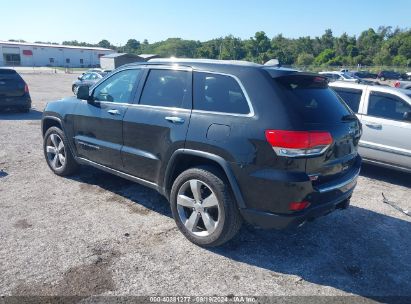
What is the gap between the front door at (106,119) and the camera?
170 inches

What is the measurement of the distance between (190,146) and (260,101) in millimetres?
825

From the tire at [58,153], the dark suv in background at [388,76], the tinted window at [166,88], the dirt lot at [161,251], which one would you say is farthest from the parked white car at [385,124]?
the dark suv in background at [388,76]

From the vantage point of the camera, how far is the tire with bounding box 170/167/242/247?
333cm

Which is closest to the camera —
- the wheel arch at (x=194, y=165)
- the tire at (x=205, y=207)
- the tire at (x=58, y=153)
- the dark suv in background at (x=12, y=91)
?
the wheel arch at (x=194, y=165)

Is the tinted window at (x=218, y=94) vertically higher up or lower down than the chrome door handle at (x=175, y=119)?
higher up

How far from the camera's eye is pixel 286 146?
294 cm

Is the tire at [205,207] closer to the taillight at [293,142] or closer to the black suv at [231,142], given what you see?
the black suv at [231,142]

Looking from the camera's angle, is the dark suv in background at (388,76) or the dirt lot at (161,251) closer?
the dirt lot at (161,251)

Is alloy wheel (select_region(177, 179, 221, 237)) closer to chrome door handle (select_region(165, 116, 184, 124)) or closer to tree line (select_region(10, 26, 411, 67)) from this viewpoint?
chrome door handle (select_region(165, 116, 184, 124))

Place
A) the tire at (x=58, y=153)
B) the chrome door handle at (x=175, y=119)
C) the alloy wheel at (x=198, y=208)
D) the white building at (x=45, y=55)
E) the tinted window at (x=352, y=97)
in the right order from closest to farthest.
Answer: the alloy wheel at (x=198, y=208)
the chrome door handle at (x=175, y=119)
the tire at (x=58, y=153)
the tinted window at (x=352, y=97)
the white building at (x=45, y=55)

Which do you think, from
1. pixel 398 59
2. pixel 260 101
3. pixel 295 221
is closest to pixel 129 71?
pixel 260 101

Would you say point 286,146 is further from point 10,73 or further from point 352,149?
point 10,73

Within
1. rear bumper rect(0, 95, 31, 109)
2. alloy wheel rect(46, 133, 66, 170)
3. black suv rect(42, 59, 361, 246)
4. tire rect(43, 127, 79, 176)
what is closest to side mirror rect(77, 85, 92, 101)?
black suv rect(42, 59, 361, 246)

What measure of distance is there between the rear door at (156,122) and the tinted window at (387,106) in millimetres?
4135
